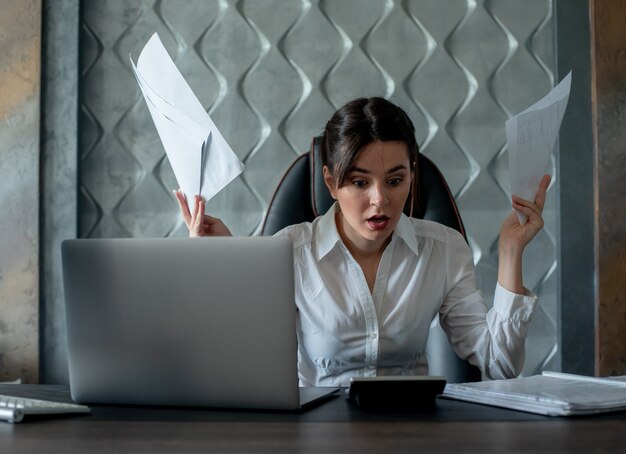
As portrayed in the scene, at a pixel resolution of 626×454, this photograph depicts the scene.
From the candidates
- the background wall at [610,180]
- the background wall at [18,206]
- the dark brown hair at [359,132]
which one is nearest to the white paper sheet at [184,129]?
the dark brown hair at [359,132]

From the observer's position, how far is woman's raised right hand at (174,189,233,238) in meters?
1.50

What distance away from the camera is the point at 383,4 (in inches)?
92.5

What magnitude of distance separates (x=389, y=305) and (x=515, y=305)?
0.85ft

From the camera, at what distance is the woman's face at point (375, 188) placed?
5.15ft

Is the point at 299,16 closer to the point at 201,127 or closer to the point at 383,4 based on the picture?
the point at 383,4

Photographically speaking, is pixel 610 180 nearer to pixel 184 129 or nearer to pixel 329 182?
pixel 329 182

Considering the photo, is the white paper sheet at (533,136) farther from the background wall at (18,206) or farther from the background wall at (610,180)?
the background wall at (18,206)

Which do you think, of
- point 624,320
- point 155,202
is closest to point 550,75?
point 624,320

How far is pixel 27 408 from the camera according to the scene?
3.09 feet

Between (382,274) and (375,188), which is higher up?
(375,188)

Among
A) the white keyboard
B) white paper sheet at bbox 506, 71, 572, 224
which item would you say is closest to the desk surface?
the white keyboard

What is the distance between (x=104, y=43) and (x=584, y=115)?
1405 mm

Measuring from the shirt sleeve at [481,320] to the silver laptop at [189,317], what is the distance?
0.67m

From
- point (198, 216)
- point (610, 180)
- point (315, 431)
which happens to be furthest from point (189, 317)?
point (610, 180)
